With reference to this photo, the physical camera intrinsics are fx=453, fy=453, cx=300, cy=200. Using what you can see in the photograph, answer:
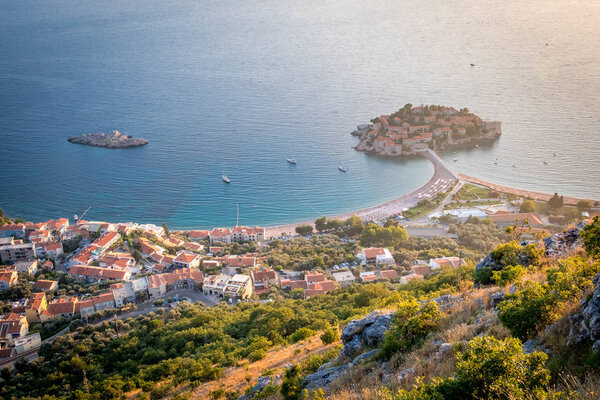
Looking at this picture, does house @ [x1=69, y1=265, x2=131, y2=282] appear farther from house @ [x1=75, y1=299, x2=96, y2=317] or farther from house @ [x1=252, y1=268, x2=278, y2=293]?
house @ [x1=252, y1=268, x2=278, y2=293]

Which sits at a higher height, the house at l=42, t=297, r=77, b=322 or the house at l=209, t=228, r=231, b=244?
the house at l=209, t=228, r=231, b=244

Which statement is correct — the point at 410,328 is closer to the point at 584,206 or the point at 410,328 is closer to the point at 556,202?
the point at 556,202

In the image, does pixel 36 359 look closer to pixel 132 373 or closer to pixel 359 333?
pixel 132 373

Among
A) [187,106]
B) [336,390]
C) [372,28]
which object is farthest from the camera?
[372,28]

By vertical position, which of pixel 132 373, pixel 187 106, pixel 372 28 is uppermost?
pixel 372 28

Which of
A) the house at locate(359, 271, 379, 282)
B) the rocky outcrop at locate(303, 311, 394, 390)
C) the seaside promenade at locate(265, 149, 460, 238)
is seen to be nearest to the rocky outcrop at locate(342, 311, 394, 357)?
the rocky outcrop at locate(303, 311, 394, 390)

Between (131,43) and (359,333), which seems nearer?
(359,333)

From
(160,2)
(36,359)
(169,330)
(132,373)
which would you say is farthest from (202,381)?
(160,2)
